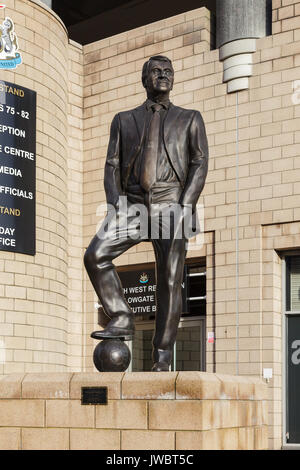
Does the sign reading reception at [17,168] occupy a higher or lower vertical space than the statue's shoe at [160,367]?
higher

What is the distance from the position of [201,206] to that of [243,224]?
3.65 ft

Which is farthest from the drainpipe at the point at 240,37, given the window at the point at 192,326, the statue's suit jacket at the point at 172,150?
the statue's suit jacket at the point at 172,150

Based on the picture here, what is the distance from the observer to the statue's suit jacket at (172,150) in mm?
7914

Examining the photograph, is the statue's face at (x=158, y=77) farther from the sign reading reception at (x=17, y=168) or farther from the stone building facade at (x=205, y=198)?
the sign reading reception at (x=17, y=168)

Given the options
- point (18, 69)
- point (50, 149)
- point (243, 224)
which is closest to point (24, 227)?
point (50, 149)

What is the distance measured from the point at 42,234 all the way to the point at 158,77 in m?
10.6

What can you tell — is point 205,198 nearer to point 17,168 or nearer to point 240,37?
point 240,37

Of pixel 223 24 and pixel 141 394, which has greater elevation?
pixel 223 24

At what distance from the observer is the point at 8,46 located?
710 inches

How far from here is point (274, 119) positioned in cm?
1762

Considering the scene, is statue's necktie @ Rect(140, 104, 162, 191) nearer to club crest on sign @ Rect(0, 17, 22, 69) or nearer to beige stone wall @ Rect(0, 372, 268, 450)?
beige stone wall @ Rect(0, 372, 268, 450)
